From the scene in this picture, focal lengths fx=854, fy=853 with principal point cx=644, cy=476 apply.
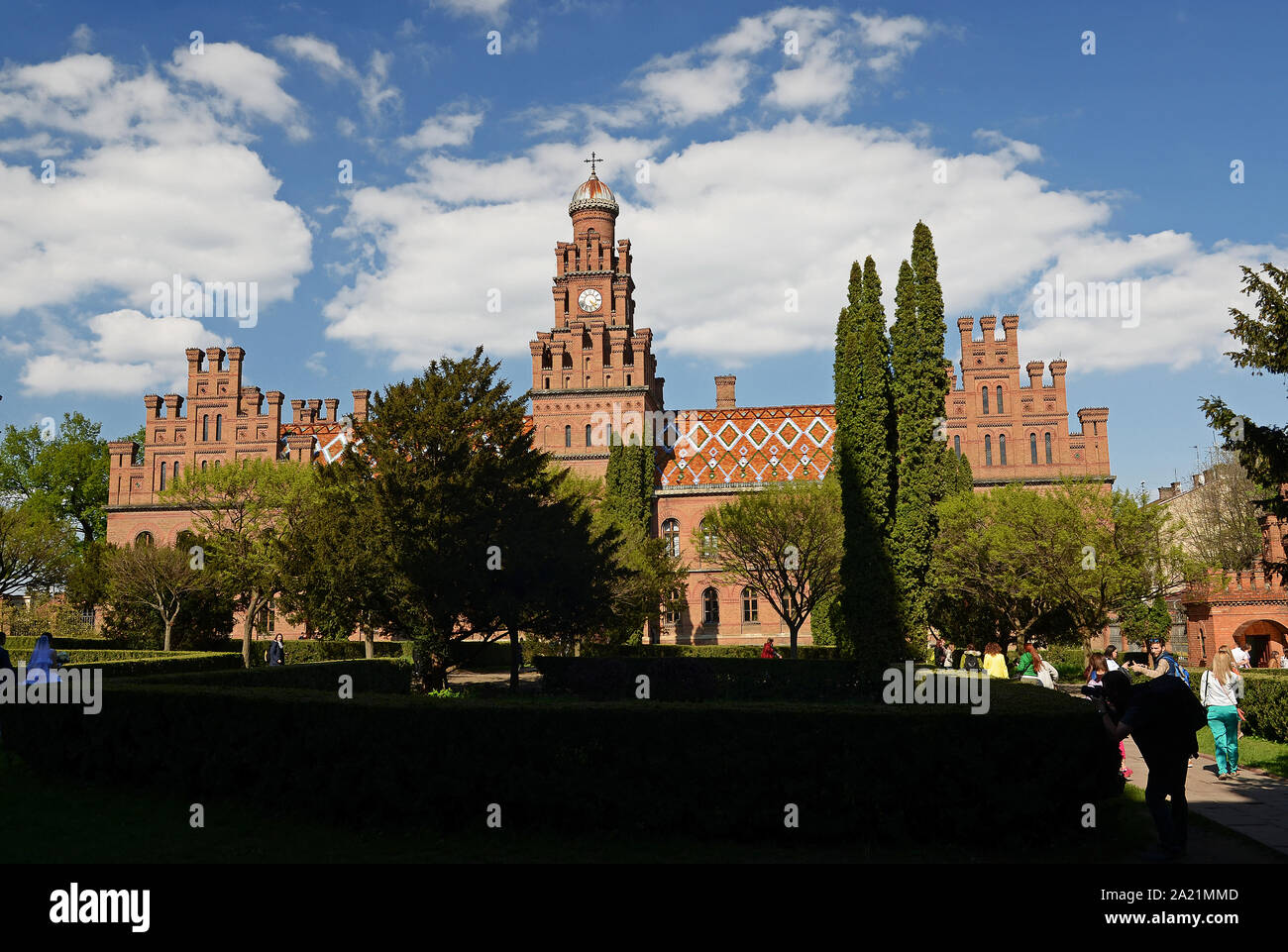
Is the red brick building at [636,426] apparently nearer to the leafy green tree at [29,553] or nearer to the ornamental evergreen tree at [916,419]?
the leafy green tree at [29,553]

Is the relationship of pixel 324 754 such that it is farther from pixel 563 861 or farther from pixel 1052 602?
pixel 1052 602

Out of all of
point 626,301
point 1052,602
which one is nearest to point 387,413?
point 1052,602

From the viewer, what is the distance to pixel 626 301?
53844mm

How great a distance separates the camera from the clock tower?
161 feet

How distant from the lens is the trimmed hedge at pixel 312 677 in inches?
535

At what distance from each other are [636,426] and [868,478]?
90.2ft

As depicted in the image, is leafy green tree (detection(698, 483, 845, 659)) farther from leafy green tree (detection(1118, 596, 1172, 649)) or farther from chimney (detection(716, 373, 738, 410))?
chimney (detection(716, 373, 738, 410))

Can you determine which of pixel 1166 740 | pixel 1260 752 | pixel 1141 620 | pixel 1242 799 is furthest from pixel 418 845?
pixel 1141 620

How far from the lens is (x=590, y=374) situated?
163 ft

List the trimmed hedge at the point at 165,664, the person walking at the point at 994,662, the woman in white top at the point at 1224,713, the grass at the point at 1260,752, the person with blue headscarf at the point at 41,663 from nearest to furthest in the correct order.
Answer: the woman in white top at the point at 1224,713 → the grass at the point at 1260,752 → the person with blue headscarf at the point at 41,663 → the person walking at the point at 994,662 → the trimmed hedge at the point at 165,664

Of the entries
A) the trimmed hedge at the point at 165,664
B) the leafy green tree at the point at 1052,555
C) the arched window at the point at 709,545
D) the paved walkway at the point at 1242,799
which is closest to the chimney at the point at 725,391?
the arched window at the point at 709,545

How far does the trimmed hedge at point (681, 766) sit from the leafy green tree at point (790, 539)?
23.9 metres
